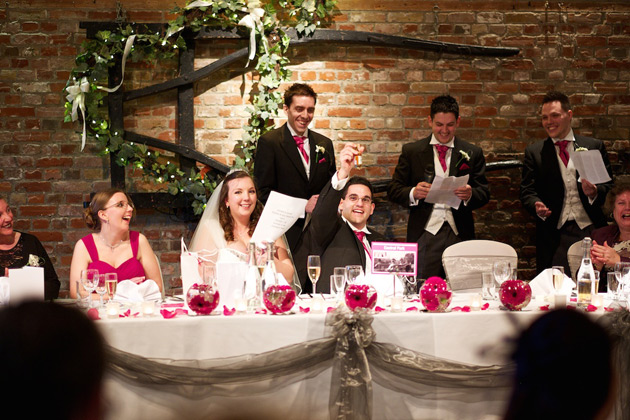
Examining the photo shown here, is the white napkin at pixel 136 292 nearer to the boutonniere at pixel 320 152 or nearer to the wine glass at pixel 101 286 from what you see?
the wine glass at pixel 101 286

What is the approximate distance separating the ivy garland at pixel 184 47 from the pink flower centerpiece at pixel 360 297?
7.76 feet

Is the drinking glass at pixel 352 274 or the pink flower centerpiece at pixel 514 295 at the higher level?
the drinking glass at pixel 352 274

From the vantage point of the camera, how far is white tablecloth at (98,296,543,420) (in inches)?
94.3

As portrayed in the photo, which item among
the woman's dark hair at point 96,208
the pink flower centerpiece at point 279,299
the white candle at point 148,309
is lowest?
the white candle at point 148,309

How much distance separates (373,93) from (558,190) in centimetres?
142

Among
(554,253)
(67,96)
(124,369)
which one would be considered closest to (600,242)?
(554,253)

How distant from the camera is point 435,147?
4.55 metres

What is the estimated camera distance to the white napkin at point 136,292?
2.85 metres

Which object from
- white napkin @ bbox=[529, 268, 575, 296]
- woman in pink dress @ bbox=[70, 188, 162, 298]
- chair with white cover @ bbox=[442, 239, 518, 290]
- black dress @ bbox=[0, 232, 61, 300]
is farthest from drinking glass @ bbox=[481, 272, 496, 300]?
black dress @ bbox=[0, 232, 61, 300]

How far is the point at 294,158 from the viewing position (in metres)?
4.46

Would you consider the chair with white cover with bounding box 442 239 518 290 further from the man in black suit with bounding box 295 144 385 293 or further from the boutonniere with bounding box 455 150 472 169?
the boutonniere with bounding box 455 150 472 169

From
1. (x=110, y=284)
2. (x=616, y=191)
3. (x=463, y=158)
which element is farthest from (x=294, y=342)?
(x=463, y=158)

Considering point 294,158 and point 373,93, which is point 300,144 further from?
point 373,93

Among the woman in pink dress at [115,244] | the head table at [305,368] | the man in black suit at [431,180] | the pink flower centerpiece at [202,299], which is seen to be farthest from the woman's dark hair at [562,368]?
the man in black suit at [431,180]
